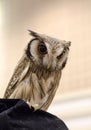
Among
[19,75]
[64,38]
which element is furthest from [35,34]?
[19,75]

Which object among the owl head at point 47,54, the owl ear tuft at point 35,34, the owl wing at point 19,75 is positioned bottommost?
the owl wing at point 19,75

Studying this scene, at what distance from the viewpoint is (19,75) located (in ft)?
4.93

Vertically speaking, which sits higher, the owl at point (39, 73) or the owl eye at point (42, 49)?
the owl eye at point (42, 49)

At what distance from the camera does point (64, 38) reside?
5.59ft

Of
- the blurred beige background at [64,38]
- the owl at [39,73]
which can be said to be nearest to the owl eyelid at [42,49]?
the owl at [39,73]

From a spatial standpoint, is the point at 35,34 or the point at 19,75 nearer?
the point at 19,75

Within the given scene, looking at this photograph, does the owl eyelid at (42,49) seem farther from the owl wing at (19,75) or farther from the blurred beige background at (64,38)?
the blurred beige background at (64,38)

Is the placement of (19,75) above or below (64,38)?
below

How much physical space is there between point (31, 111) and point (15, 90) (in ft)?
3.05

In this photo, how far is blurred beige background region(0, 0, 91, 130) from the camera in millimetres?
→ 1604

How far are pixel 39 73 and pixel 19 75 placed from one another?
98 millimetres

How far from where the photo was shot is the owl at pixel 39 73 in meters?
1.47

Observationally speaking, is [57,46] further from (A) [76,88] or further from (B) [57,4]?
(B) [57,4]

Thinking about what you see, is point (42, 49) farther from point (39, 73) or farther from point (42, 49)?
point (39, 73)
